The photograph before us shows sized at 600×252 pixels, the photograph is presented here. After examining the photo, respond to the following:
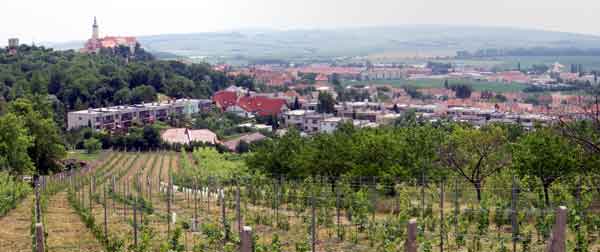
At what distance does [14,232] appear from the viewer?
13125mm

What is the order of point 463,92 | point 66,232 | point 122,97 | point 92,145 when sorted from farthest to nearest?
point 463,92 < point 122,97 < point 92,145 < point 66,232

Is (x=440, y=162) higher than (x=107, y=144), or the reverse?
(x=440, y=162)

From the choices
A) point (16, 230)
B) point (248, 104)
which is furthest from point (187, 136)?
point (16, 230)

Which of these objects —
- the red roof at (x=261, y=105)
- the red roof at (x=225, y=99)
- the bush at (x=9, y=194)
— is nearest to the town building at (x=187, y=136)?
the red roof at (x=261, y=105)

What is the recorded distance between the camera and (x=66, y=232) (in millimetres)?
12914

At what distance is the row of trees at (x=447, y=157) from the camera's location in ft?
47.8

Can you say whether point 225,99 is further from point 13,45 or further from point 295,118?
point 13,45

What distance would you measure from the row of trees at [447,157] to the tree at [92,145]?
24.6 meters

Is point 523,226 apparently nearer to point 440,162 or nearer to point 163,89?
point 440,162

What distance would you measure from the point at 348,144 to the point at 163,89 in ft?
163

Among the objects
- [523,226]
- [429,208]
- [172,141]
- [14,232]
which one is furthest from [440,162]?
[172,141]

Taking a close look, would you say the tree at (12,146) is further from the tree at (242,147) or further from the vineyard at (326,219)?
the tree at (242,147)

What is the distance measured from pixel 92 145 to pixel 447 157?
2922 centimetres

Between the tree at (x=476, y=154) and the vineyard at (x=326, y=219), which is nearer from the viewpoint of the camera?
the vineyard at (x=326, y=219)
